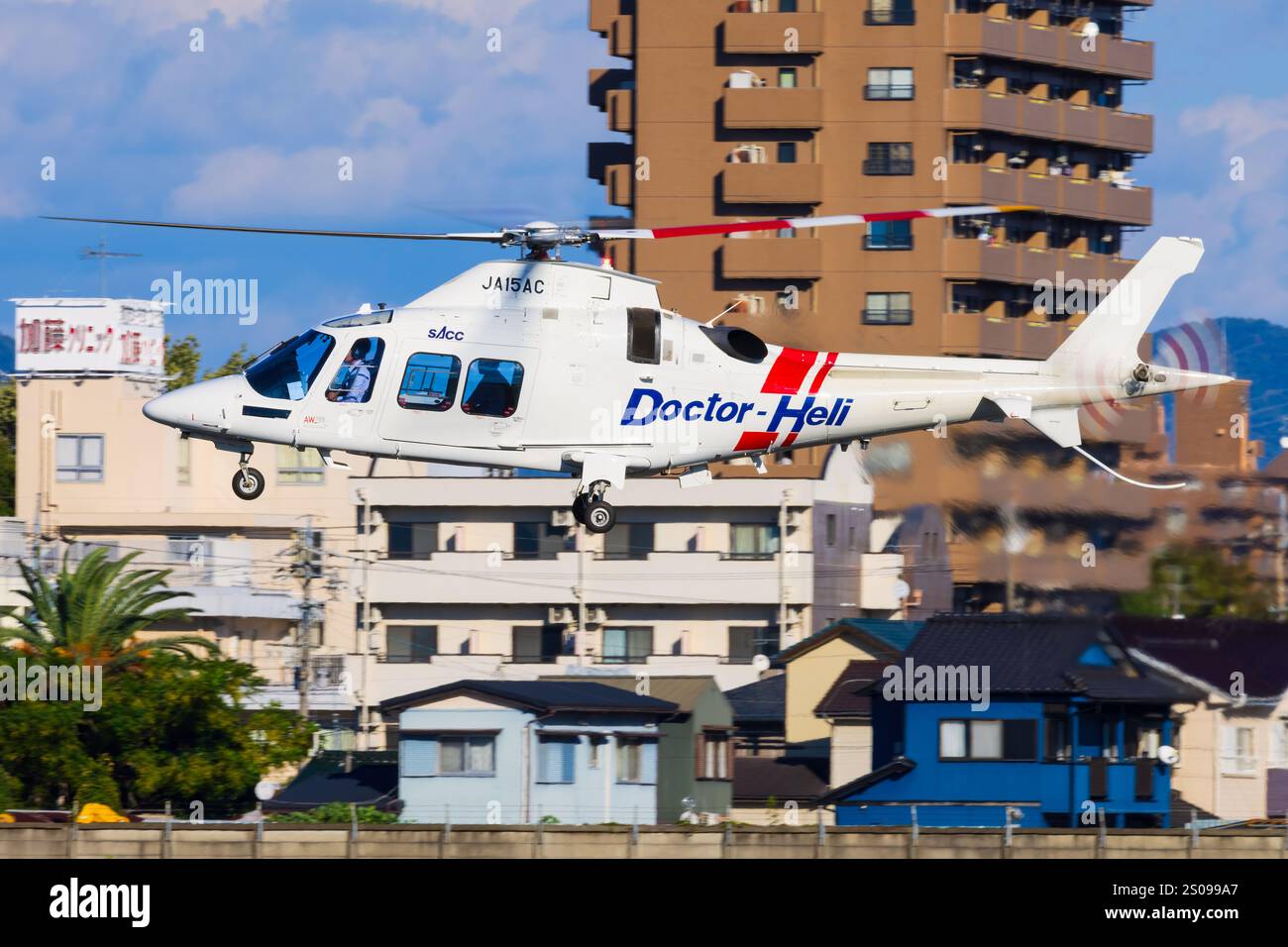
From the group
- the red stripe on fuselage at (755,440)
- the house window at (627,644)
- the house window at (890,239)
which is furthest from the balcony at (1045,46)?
the red stripe on fuselage at (755,440)

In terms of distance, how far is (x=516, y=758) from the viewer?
4522 centimetres

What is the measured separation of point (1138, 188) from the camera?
81.2 m

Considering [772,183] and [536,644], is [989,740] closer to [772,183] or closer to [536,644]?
[536,644]

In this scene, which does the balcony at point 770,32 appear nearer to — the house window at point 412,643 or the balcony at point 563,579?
the balcony at point 563,579

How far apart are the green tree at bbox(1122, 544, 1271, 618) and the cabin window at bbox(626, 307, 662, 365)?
1187 centimetres

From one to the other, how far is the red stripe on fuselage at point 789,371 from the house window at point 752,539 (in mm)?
34830

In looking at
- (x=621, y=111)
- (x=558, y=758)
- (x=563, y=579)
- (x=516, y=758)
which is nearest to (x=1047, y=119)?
(x=621, y=111)

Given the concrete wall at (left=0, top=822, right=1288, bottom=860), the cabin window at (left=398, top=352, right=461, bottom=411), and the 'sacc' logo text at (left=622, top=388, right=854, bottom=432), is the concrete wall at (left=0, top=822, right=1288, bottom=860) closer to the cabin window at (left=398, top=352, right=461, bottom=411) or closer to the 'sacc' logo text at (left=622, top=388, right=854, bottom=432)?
the 'sacc' logo text at (left=622, top=388, right=854, bottom=432)

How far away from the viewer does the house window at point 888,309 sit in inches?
2955

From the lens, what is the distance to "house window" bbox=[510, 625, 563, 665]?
2484 inches

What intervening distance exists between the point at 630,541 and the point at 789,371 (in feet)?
118

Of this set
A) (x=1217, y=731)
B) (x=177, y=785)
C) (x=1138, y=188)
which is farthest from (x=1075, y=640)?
(x=1138, y=188)

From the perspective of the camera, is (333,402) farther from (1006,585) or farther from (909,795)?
(909,795)

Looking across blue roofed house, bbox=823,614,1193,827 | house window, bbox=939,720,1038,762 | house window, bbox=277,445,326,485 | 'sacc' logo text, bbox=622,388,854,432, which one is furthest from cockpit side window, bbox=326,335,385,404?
house window, bbox=277,445,326,485
